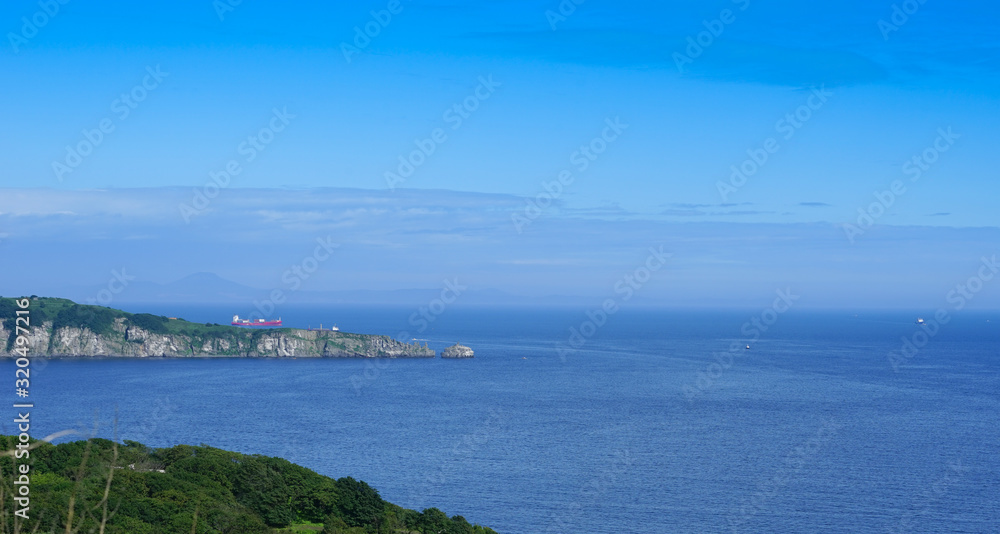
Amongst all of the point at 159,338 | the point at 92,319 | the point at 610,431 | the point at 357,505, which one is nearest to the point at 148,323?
the point at 159,338

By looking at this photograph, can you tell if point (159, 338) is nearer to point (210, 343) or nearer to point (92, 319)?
point (210, 343)

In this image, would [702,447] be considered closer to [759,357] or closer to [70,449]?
[70,449]

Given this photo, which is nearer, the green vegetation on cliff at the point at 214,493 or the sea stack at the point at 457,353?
the green vegetation on cliff at the point at 214,493

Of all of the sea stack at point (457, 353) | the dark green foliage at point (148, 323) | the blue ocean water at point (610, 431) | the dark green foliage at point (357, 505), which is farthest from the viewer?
the sea stack at point (457, 353)

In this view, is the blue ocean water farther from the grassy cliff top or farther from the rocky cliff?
the grassy cliff top

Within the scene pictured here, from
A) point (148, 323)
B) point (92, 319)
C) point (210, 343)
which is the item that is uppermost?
point (148, 323)

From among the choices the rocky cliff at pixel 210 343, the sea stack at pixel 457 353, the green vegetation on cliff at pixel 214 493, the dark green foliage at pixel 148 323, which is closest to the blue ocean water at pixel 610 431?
the green vegetation on cliff at pixel 214 493

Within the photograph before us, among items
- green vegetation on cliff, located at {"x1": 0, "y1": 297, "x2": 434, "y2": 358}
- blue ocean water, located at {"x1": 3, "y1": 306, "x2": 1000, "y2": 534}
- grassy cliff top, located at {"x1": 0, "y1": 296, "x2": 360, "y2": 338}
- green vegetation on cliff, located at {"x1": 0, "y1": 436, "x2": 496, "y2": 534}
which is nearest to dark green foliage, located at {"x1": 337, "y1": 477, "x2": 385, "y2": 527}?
green vegetation on cliff, located at {"x1": 0, "y1": 436, "x2": 496, "y2": 534}

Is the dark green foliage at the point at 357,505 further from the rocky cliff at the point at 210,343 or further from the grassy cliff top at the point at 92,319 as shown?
the grassy cliff top at the point at 92,319
